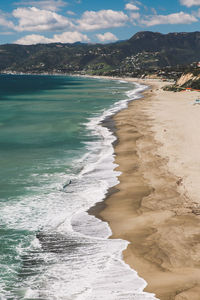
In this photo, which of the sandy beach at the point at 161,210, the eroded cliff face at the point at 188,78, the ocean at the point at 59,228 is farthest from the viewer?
the eroded cliff face at the point at 188,78

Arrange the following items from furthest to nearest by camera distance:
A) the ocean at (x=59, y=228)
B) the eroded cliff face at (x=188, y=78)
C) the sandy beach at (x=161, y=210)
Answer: the eroded cliff face at (x=188, y=78) → the sandy beach at (x=161, y=210) → the ocean at (x=59, y=228)

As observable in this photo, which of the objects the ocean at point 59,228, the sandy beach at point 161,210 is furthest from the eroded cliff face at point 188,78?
the ocean at point 59,228

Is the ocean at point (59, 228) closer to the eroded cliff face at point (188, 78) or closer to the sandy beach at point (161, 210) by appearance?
the sandy beach at point (161, 210)

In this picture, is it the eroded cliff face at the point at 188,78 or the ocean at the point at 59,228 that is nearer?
the ocean at the point at 59,228

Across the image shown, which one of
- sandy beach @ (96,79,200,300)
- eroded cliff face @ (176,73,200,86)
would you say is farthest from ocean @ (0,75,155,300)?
eroded cliff face @ (176,73,200,86)

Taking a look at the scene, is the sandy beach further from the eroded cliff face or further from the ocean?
the eroded cliff face

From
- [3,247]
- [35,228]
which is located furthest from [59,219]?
[3,247]

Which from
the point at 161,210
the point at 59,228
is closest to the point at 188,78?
the point at 161,210

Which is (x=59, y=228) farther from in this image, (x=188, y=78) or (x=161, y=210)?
(x=188, y=78)

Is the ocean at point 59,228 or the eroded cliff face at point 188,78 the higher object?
the eroded cliff face at point 188,78
